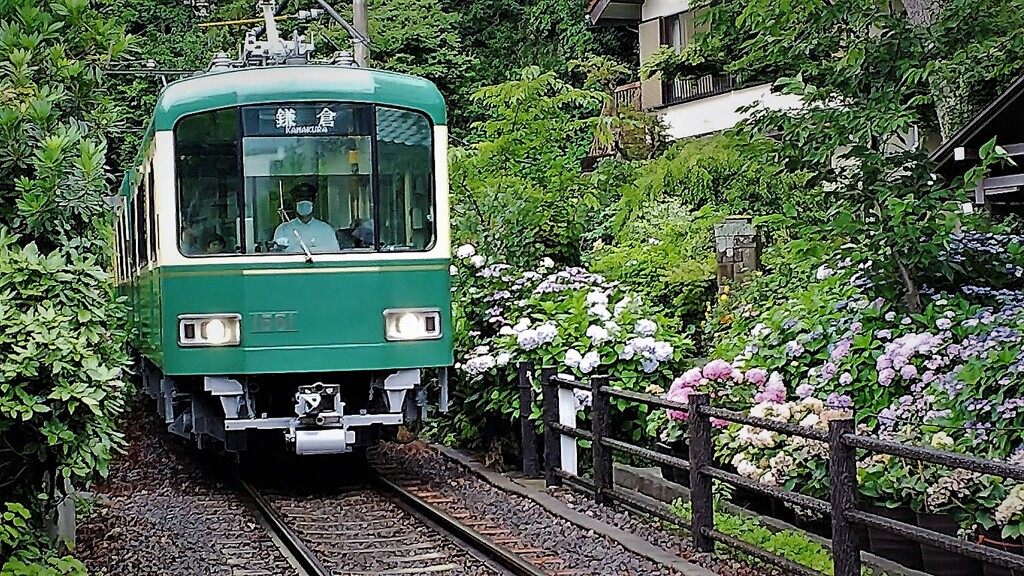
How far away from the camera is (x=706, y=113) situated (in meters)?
23.2

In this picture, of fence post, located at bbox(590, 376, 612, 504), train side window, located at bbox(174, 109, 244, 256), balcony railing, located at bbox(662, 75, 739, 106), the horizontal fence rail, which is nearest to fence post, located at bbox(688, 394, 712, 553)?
the horizontal fence rail

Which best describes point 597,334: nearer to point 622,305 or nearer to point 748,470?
point 622,305

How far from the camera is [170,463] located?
41.3 feet

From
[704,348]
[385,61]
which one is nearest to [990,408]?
[704,348]

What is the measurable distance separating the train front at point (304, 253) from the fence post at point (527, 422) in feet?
2.07

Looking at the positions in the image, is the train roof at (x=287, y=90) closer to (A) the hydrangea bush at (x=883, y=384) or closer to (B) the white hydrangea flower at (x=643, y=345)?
(B) the white hydrangea flower at (x=643, y=345)

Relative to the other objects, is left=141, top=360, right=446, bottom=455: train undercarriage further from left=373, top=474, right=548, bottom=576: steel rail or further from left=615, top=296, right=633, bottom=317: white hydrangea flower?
left=615, top=296, right=633, bottom=317: white hydrangea flower

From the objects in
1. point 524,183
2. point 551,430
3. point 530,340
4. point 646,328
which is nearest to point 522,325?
point 530,340

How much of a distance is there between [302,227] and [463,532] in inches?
103

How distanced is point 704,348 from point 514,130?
11.4ft

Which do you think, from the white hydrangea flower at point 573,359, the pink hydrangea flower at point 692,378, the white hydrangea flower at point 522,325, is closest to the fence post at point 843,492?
the pink hydrangea flower at point 692,378

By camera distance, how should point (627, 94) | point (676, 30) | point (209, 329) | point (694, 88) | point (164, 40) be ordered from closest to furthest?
point (209, 329)
point (694, 88)
point (676, 30)
point (627, 94)
point (164, 40)

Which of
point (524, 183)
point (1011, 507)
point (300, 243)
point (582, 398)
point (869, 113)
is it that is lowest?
point (1011, 507)

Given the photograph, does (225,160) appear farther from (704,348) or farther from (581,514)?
(704,348)
